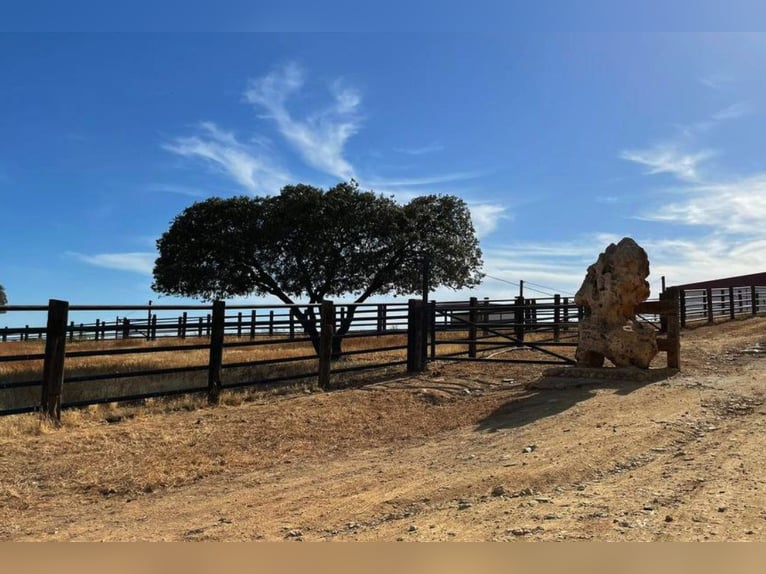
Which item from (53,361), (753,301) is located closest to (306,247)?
(53,361)

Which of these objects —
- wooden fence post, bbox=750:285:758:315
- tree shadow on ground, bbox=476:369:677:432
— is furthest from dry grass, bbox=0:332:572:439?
wooden fence post, bbox=750:285:758:315

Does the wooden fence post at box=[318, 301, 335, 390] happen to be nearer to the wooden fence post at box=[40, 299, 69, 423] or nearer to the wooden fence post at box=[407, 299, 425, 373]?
the wooden fence post at box=[407, 299, 425, 373]

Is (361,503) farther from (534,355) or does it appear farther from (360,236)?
(360,236)

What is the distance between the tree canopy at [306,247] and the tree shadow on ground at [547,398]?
9761 millimetres

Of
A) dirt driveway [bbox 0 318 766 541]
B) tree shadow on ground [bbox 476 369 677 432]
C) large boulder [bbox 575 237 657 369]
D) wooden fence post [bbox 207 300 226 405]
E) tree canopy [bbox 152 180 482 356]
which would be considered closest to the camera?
dirt driveway [bbox 0 318 766 541]

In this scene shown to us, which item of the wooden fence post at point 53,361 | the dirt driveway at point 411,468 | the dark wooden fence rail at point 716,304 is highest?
the dark wooden fence rail at point 716,304

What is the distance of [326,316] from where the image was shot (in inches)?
438

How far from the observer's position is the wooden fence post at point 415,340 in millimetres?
12820

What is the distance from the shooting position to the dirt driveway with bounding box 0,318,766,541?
3955 mm

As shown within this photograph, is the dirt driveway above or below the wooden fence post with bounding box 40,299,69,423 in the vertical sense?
below

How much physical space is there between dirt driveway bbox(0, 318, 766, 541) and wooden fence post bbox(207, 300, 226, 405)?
588 mm

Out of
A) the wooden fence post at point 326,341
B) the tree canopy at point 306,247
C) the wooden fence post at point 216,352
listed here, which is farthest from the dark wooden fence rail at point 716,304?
the wooden fence post at point 216,352

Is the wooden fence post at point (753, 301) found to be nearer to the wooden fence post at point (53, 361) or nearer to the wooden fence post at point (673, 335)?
the wooden fence post at point (673, 335)

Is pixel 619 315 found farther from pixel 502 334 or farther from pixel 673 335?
pixel 502 334
